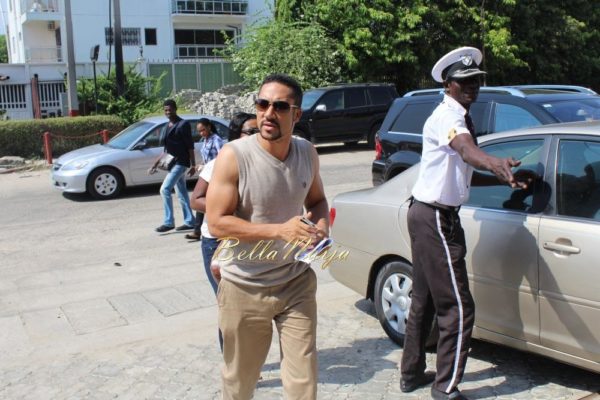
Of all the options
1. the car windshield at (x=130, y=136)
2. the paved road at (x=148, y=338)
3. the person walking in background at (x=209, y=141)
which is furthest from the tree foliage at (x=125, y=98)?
the person walking in background at (x=209, y=141)

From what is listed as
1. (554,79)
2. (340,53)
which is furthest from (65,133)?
(554,79)

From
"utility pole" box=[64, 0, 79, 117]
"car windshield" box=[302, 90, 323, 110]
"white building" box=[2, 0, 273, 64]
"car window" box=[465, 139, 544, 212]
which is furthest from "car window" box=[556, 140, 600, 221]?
"white building" box=[2, 0, 273, 64]

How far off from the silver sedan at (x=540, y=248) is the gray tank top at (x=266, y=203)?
4.74 ft

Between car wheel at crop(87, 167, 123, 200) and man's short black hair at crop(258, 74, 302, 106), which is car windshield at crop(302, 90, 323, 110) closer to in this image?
car wheel at crop(87, 167, 123, 200)

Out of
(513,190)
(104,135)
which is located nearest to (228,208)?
(513,190)

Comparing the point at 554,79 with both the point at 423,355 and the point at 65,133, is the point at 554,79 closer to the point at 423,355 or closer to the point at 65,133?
the point at 65,133

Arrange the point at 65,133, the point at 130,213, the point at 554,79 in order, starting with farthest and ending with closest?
the point at 554,79 → the point at 65,133 → the point at 130,213

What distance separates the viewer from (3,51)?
71.2 metres

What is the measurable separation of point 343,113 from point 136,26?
77.8 ft

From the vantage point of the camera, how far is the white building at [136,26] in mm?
36125

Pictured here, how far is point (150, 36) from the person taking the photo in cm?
3838

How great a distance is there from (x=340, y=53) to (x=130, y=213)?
1397 centimetres

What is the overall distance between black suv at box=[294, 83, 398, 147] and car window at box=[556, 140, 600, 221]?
13.6 meters

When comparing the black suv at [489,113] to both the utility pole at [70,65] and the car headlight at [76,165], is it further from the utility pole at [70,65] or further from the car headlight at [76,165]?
the utility pole at [70,65]
